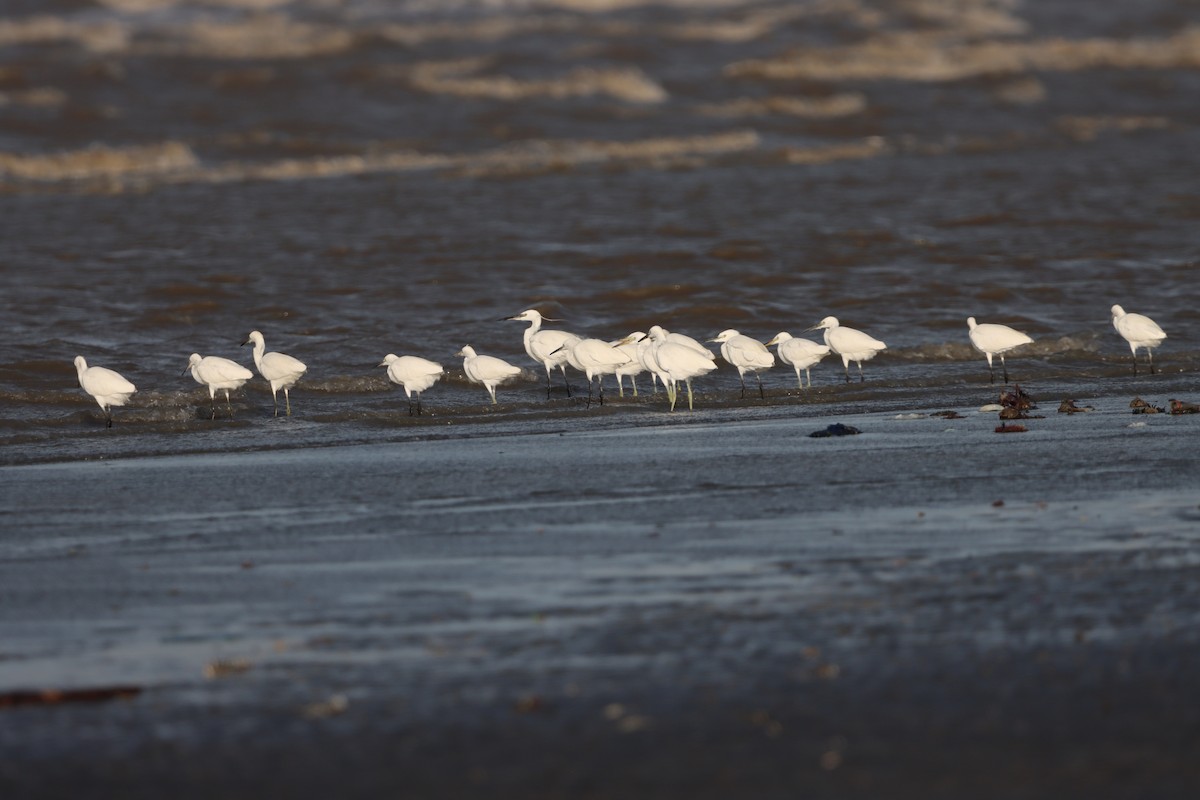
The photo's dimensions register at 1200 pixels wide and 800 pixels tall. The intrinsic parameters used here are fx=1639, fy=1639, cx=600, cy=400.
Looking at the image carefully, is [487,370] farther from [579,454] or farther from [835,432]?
[835,432]

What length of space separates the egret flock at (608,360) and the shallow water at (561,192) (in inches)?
10.5

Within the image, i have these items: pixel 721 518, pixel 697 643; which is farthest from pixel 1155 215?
pixel 697 643

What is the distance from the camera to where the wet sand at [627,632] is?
4.18m

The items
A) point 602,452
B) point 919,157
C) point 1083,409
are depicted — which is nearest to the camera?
point 602,452

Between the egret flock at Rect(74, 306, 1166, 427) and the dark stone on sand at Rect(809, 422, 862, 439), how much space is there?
110 inches

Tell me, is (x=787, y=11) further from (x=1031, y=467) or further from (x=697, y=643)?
(x=697, y=643)

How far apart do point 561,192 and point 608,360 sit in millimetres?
12207

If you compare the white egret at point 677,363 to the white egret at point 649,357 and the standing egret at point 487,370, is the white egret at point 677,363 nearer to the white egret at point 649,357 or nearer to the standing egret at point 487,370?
the white egret at point 649,357

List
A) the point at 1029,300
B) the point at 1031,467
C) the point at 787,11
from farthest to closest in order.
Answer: the point at 787,11
the point at 1029,300
the point at 1031,467

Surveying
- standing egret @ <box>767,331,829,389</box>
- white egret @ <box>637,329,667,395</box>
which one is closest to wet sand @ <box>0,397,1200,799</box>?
white egret @ <box>637,329,667,395</box>

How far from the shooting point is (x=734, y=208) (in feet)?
78.3

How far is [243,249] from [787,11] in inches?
989

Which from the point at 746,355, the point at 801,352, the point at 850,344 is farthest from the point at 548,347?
the point at 850,344

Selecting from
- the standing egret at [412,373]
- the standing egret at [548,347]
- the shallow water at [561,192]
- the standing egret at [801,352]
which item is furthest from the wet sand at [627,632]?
the standing egret at [548,347]
